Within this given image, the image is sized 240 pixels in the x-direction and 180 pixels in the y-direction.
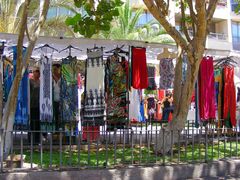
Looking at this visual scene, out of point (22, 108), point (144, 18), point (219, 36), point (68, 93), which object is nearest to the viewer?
point (22, 108)

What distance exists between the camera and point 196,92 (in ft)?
35.3

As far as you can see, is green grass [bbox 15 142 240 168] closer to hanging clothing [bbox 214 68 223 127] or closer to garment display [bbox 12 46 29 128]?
garment display [bbox 12 46 29 128]

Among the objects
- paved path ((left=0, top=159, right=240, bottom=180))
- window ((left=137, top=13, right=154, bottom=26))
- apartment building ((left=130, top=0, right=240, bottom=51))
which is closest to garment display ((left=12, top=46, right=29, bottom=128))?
paved path ((left=0, top=159, right=240, bottom=180))

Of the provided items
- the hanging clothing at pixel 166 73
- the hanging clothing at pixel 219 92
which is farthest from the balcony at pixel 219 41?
the hanging clothing at pixel 166 73

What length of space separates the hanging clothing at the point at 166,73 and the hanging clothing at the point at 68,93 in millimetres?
2553

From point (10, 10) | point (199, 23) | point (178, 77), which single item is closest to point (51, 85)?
point (178, 77)

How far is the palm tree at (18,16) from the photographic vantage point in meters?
18.1

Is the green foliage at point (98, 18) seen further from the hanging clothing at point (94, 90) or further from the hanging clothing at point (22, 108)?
the hanging clothing at point (22, 108)

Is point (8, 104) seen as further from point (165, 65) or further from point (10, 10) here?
point (10, 10)

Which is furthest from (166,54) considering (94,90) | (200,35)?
(200,35)

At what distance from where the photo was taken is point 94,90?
383 inches

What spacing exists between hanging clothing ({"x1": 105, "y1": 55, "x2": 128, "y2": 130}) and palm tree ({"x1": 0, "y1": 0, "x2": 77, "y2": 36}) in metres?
8.26

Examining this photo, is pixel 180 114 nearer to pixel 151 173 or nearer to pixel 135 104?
pixel 151 173

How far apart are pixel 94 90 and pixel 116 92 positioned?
1.95 ft
